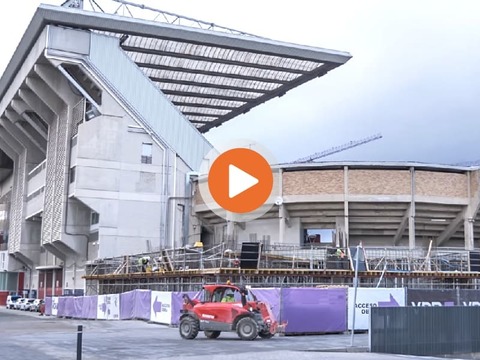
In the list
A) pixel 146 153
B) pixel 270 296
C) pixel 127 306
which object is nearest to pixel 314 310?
pixel 270 296

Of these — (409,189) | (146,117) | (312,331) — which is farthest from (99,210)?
(312,331)

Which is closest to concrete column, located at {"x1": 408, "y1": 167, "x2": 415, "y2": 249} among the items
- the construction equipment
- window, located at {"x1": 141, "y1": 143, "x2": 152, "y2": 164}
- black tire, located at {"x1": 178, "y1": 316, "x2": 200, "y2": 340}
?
window, located at {"x1": 141, "y1": 143, "x2": 152, "y2": 164}

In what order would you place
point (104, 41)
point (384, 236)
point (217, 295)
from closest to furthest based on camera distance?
point (217, 295) → point (104, 41) → point (384, 236)

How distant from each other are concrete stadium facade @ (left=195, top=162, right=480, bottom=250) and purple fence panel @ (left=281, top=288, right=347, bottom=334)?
86.0ft

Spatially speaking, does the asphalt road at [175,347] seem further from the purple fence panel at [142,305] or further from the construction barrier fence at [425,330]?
the purple fence panel at [142,305]

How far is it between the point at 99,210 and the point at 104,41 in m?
13.9

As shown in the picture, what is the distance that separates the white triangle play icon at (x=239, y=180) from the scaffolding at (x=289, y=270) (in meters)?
8.83

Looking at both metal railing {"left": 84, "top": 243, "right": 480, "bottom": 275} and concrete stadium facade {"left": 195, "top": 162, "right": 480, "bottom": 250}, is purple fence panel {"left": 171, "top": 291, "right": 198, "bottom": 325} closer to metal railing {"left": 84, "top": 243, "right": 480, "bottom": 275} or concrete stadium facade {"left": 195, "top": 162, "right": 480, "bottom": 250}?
metal railing {"left": 84, "top": 243, "right": 480, "bottom": 275}

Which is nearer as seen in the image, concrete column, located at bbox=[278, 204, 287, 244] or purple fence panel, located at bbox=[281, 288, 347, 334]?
purple fence panel, located at bbox=[281, 288, 347, 334]

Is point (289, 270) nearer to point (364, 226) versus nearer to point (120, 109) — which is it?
point (364, 226)

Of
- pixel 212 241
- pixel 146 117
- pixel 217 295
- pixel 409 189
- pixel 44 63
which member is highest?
pixel 44 63

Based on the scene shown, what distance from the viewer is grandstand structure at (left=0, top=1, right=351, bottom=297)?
5497cm

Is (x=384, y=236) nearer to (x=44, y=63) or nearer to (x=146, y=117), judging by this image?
(x=146, y=117)

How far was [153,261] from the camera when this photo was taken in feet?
141
